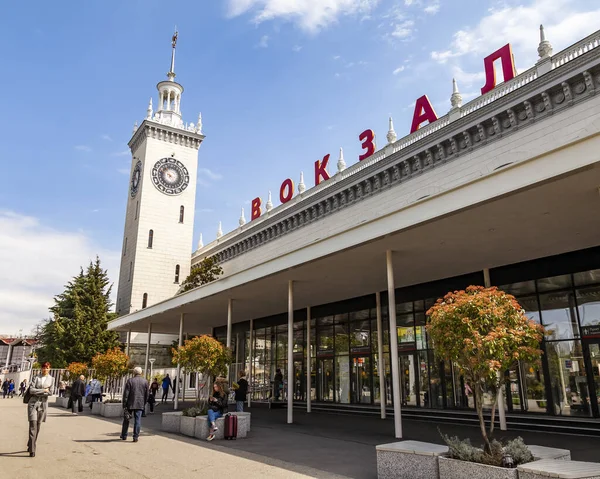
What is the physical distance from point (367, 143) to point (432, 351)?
16.9 m

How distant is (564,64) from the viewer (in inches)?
747

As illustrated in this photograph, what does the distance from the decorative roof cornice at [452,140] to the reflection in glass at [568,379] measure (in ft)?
31.8

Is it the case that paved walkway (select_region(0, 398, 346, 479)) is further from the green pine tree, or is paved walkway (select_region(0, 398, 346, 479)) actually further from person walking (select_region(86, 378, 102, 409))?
the green pine tree

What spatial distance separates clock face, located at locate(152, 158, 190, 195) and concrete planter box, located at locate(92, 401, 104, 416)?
1473 inches

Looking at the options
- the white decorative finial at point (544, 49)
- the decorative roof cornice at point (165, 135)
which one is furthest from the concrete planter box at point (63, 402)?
the decorative roof cornice at point (165, 135)

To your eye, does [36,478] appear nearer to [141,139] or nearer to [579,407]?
[579,407]

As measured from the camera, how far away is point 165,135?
2201 inches

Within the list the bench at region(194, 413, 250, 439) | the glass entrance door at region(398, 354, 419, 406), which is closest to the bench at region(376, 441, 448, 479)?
the bench at region(194, 413, 250, 439)

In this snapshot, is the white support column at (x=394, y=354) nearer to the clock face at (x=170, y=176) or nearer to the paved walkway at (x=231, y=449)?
the paved walkway at (x=231, y=449)

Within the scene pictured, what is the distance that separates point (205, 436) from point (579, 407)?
1115cm

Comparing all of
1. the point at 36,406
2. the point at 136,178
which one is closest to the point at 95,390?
the point at 36,406

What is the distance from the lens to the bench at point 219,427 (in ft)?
40.5

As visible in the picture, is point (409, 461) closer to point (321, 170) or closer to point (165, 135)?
point (321, 170)

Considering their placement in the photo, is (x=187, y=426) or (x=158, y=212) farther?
(x=158, y=212)
